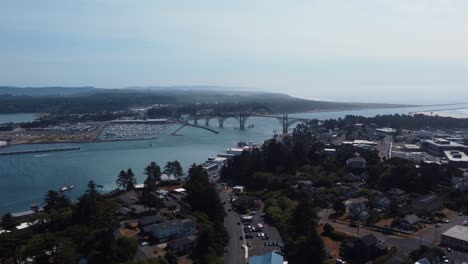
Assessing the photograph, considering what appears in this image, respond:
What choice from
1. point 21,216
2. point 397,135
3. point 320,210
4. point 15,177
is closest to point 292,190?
point 320,210

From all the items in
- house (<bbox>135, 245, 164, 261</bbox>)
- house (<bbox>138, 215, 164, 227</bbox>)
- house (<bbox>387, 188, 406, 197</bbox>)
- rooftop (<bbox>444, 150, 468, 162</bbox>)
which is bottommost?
house (<bbox>135, 245, 164, 261</bbox>)

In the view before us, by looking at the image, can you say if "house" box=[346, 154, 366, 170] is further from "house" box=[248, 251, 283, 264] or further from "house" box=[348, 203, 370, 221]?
"house" box=[248, 251, 283, 264]

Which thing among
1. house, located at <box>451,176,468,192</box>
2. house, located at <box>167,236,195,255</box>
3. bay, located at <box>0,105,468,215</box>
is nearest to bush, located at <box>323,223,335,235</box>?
house, located at <box>167,236,195,255</box>

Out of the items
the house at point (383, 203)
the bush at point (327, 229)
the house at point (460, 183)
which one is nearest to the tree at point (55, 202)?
the bush at point (327, 229)

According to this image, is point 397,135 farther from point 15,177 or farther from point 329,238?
point 15,177

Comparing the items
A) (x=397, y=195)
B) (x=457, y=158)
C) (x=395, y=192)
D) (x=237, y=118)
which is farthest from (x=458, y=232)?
(x=237, y=118)

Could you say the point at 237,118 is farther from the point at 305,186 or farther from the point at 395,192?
the point at 395,192
